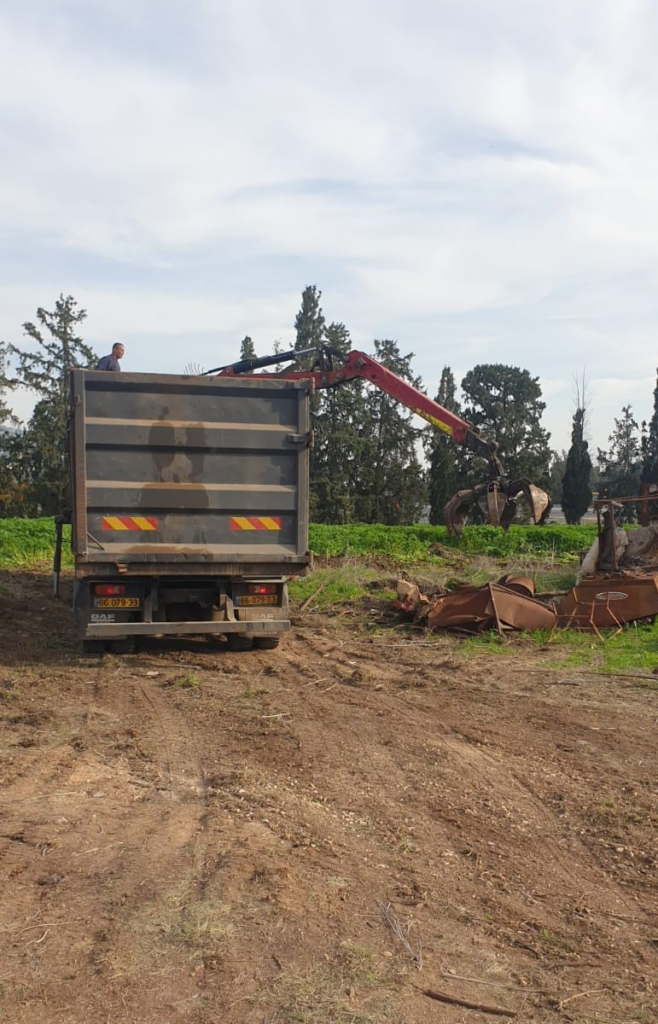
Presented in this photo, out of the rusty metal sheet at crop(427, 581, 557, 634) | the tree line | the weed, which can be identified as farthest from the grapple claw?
the tree line

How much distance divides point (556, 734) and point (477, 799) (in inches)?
73.9

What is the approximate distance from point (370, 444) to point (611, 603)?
33929mm

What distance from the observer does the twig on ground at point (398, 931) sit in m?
3.59

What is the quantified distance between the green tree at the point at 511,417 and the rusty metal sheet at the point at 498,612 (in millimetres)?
34467

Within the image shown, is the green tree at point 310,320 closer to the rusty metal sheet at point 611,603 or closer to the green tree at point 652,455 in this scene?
the green tree at point 652,455

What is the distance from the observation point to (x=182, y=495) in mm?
9602

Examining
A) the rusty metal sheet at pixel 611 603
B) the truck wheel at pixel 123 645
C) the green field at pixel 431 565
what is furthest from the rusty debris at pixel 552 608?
the truck wheel at pixel 123 645

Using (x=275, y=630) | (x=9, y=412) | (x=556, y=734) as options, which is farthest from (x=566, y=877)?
(x=9, y=412)

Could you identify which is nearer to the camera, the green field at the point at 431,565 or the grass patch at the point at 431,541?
the green field at the point at 431,565

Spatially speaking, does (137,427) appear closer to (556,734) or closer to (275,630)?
(275,630)

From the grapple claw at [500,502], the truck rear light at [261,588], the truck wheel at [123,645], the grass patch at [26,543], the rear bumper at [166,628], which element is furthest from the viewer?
the grass patch at [26,543]

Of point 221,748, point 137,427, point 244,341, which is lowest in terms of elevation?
point 221,748

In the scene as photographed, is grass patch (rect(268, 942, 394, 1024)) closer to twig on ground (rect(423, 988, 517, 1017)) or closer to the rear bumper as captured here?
twig on ground (rect(423, 988, 517, 1017))

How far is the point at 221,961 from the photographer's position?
3492mm
